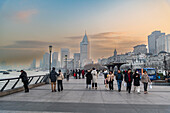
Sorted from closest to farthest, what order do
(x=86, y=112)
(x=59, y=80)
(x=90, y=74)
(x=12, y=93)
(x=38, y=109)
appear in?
(x=86, y=112)
(x=38, y=109)
(x=12, y=93)
(x=59, y=80)
(x=90, y=74)

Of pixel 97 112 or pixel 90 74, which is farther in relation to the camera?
pixel 90 74

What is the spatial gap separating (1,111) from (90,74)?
8990mm

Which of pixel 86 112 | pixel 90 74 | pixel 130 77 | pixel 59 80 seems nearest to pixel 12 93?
pixel 59 80

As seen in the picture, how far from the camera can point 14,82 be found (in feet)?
47.0

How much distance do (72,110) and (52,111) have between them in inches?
35.0

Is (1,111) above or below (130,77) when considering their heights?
below

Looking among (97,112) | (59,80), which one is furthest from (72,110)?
(59,80)

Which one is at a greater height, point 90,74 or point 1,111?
point 90,74

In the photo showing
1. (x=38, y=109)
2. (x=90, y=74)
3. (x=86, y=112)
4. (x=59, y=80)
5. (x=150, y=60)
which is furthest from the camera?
(x=150, y=60)

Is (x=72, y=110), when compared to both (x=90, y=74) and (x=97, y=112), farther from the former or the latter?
(x=90, y=74)

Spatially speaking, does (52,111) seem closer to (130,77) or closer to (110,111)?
(110,111)

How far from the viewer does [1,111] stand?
7281mm

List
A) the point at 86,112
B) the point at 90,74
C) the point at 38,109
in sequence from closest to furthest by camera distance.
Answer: the point at 86,112 < the point at 38,109 < the point at 90,74

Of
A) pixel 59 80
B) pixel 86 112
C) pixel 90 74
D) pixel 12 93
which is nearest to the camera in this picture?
pixel 86 112
